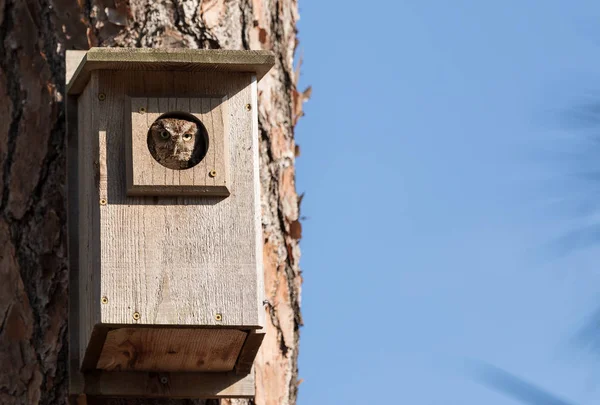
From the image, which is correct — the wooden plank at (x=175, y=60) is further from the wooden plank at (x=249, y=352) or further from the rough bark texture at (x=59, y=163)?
the wooden plank at (x=249, y=352)

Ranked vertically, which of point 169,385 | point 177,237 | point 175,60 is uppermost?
point 175,60

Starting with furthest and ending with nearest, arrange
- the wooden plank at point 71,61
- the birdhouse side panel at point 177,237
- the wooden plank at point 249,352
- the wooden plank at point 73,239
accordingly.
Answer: the wooden plank at point 71,61 → the wooden plank at point 73,239 → the wooden plank at point 249,352 → the birdhouse side panel at point 177,237

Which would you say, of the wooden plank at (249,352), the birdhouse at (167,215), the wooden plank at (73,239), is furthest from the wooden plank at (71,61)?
the wooden plank at (249,352)

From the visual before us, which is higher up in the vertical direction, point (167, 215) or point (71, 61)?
point (71, 61)

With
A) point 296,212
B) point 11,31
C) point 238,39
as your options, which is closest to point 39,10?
point 11,31

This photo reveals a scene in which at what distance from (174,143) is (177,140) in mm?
12

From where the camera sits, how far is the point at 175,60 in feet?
12.7

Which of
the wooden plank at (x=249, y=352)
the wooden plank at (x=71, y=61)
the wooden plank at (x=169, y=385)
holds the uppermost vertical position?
the wooden plank at (x=71, y=61)

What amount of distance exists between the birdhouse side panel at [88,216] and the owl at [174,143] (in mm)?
148

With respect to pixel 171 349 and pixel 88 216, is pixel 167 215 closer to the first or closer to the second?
pixel 88 216

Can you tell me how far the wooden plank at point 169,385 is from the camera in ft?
13.1

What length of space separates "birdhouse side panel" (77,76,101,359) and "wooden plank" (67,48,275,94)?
0.23 ft

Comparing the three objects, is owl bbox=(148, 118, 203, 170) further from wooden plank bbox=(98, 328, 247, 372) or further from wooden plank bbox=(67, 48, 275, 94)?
wooden plank bbox=(98, 328, 247, 372)

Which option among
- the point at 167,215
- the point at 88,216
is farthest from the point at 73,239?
the point at 167,215
